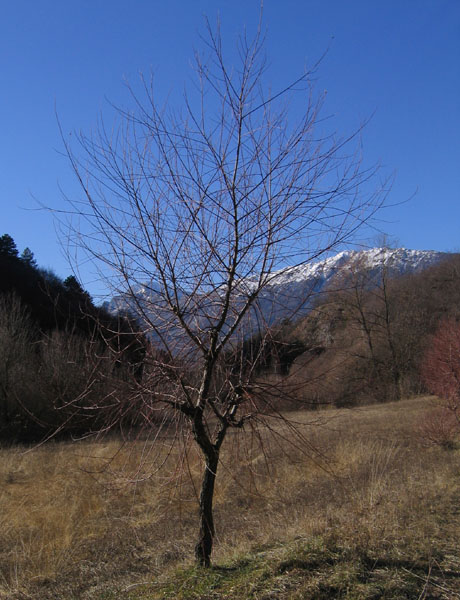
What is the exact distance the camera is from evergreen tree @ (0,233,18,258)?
35156 millimetres

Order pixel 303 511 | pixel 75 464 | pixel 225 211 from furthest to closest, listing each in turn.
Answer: pixel 75 464 < pixel 303 511 < pixel 225 211

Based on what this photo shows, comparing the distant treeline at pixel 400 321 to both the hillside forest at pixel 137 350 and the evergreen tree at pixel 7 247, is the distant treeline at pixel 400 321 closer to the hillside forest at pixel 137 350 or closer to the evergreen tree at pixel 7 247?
the hillside forest at pixel 137 350

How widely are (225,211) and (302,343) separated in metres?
1.59

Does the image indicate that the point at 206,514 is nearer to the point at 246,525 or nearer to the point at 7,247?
the point at 246,525

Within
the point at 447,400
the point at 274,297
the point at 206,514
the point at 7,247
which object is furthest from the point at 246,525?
the point at 7,247

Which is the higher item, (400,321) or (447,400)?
(400,321)

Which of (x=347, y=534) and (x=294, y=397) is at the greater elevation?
(x=294, y=397)

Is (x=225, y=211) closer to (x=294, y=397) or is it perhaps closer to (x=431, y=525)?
(x=294, y=397)

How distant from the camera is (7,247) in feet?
121

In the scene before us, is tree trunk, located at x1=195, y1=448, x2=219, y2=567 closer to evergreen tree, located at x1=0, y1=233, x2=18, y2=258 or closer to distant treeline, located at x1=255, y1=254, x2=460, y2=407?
distant treeline, located at x1=255, y1=254, x2=460, y2=407

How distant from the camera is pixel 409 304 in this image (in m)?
44.8

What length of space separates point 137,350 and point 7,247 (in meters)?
36.4

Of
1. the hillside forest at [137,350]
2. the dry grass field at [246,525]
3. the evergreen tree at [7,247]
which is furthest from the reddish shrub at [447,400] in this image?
the evergreen tree at [7,247]

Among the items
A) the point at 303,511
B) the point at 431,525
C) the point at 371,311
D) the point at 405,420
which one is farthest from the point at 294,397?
the point at 371,311
